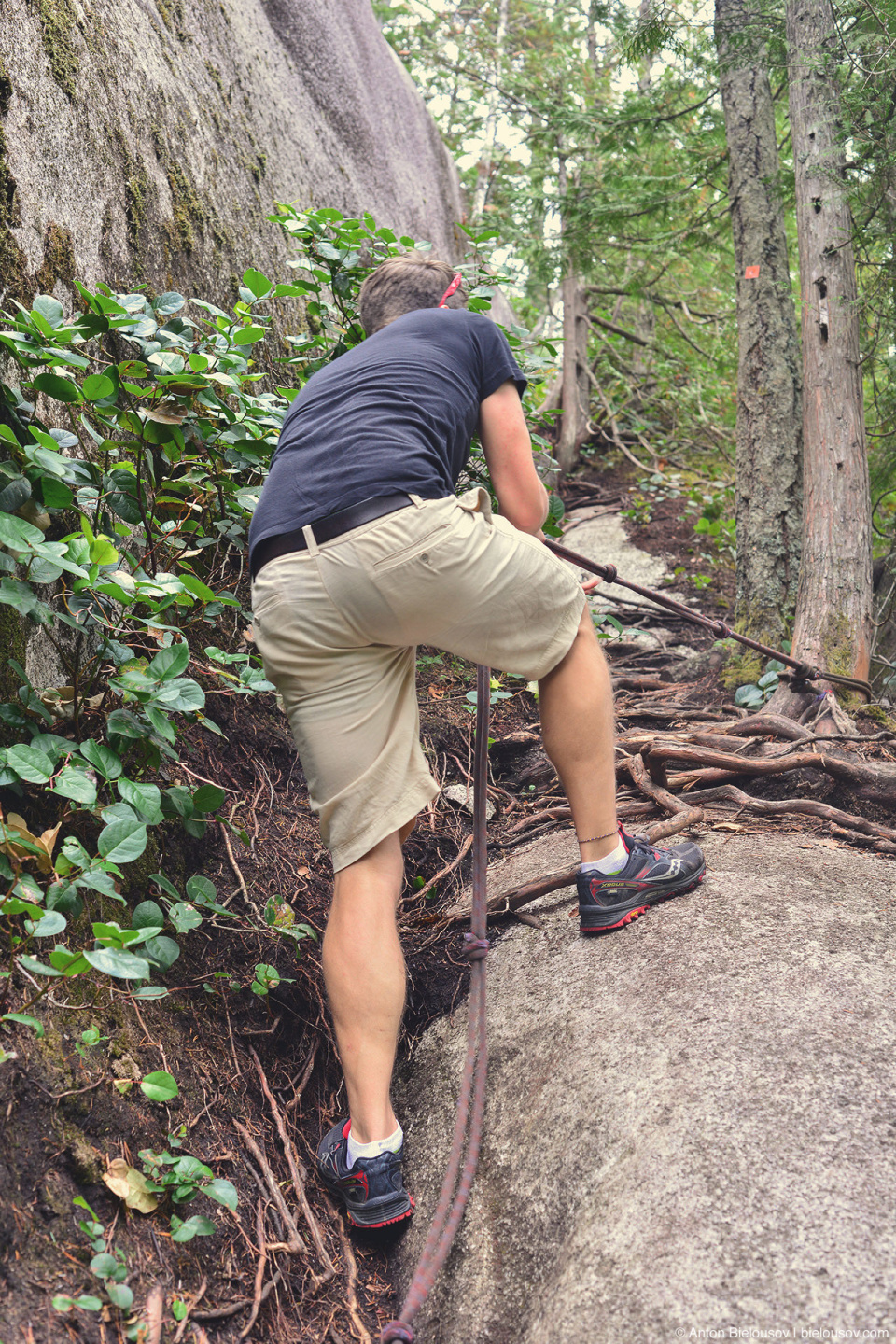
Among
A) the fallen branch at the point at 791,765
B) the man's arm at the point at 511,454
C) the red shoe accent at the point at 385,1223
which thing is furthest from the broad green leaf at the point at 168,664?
the fallen branch at the point at 791,765

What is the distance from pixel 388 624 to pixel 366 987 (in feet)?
2.76

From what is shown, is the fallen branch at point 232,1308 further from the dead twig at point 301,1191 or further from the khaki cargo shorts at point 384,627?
the khaki cargo shorts at point 384,627

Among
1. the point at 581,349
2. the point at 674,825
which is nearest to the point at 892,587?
the point at 674,825

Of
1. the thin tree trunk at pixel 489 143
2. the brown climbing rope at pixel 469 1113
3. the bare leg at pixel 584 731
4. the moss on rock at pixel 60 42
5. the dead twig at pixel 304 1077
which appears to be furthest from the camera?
the thin tree trunk at pixel 489 143

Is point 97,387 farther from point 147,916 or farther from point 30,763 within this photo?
point 147,916

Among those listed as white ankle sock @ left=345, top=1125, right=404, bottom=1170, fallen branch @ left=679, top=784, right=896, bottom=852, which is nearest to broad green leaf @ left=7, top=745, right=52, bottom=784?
white ankle sock @ left=345, top=1125, right=404, bottom=1170

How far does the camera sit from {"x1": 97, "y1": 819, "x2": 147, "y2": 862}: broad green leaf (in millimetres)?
1716

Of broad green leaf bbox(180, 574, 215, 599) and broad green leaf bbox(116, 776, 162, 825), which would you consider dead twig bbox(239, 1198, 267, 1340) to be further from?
broad green leaf bbox(180, 574, 215, 599)

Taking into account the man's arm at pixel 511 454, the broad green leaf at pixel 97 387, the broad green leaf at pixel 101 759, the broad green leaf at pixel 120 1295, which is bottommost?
the broad green leaf at pixel 120 1295

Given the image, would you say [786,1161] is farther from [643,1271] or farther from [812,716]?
→ [812,716]

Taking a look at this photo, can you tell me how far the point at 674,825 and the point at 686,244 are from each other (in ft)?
18.7

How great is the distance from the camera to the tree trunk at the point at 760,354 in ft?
16.2

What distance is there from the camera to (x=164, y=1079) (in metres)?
1.61

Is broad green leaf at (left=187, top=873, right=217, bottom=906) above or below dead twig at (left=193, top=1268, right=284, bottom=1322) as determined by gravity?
above
